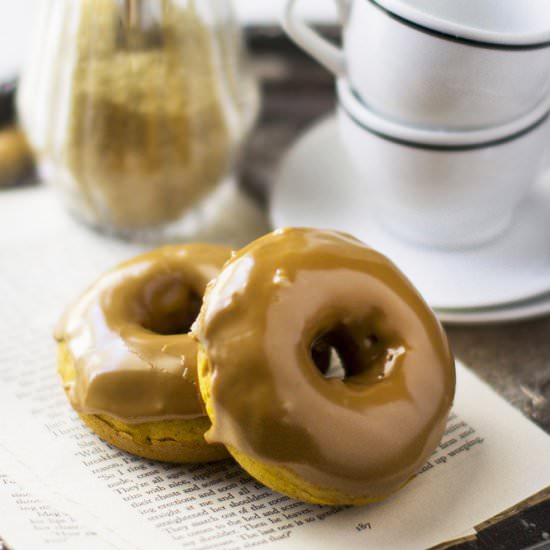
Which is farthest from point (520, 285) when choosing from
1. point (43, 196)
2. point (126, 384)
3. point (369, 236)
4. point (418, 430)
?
point (43, 196)

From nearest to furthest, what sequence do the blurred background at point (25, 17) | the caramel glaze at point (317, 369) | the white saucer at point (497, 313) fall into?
the caramel glaze at point (317, 369) → the white saucer at point (497, 313) → the blurred background at point (25, 17)

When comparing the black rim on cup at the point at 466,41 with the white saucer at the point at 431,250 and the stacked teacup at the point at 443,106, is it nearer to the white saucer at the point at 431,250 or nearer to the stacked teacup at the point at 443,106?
the stacked teacup at the point at 443,106

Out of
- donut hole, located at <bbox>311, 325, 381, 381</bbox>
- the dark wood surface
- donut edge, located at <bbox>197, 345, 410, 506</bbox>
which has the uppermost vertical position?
donut hole, located at <bbox>311, 325, 381, 381</bbox>

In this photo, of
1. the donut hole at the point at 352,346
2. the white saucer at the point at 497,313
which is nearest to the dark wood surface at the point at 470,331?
the white saucer at the point at 497,313

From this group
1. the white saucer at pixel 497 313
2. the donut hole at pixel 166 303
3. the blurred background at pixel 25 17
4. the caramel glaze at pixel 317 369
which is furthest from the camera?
the blurred background at pixel 25 17

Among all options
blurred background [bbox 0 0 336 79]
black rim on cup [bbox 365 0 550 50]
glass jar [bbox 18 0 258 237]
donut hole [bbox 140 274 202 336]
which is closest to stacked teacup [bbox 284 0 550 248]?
black rim on cup [bbox 365 0 550 50]

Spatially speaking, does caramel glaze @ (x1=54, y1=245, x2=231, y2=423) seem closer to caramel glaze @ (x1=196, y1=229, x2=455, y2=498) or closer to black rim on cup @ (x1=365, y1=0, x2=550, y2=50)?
caramel glaze @ (x1=196, y1=229, x2=455, y2=498)

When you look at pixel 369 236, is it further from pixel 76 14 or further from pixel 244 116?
pixel 76 14

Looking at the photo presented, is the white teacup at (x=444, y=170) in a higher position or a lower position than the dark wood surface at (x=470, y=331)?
higher
